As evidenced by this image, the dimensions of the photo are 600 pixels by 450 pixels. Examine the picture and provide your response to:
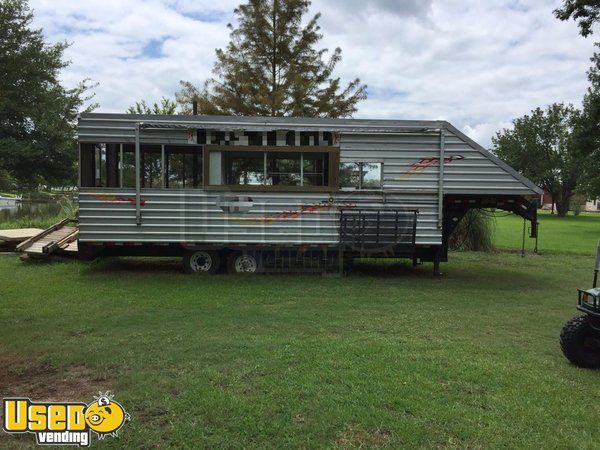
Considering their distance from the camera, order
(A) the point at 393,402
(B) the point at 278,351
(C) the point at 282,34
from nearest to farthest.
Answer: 1. (A) the point at 393,402
2. (B) the point at 278,351
3. (C) the point at 282,34

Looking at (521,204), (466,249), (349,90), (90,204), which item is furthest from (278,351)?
(349,90)

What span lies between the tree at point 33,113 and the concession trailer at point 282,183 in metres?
14.5

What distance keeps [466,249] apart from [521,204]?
19.9 feet

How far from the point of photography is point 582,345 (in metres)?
5.50

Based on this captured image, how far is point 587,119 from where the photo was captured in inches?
981

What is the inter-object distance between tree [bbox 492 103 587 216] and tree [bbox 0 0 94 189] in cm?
5130

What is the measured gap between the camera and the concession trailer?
419 inches

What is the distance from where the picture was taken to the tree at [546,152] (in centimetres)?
6025

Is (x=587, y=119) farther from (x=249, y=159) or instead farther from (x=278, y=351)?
(x=278, y=351)

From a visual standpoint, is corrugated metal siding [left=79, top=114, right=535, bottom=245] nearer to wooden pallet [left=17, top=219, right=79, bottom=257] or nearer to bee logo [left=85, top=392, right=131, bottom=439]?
wooden pallet [left=17, top=219, right=79, bottom=257]

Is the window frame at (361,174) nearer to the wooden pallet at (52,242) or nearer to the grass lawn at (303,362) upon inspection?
the grass lawn at (303,362)

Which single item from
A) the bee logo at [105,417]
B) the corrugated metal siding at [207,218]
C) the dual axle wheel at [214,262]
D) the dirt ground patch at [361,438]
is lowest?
the dirt ground patch at [361,438]

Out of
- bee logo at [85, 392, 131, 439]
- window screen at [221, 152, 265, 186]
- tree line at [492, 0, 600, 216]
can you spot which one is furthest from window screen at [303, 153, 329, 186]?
tree line at [492, 0, 600, 216]

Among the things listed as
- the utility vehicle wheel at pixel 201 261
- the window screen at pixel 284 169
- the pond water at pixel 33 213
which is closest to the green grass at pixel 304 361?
the utility vehicle wheel at pixel 201 261
